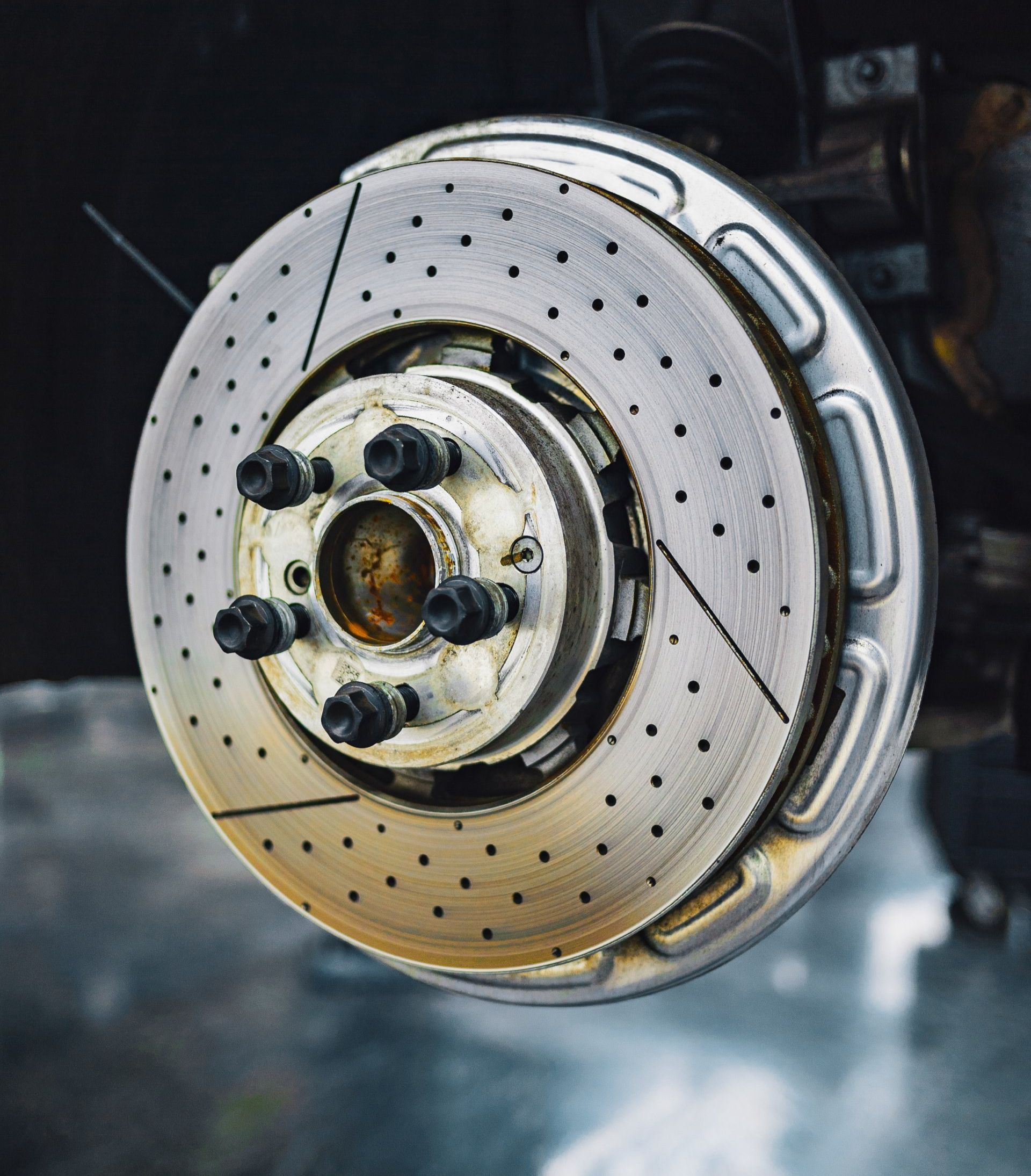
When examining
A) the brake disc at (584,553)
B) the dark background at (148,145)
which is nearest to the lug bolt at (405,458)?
the brake disc at (584,553)

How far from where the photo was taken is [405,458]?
54 centimetres

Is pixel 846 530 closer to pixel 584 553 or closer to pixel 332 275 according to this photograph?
pixel 584 553

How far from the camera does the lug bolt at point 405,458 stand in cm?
54

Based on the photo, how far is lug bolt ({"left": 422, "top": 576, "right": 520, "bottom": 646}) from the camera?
528mm

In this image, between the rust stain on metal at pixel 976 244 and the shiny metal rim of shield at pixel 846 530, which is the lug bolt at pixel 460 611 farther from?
the rust stain on metal at pixel 976 244

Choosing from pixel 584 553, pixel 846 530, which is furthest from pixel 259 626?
pixel 846 530

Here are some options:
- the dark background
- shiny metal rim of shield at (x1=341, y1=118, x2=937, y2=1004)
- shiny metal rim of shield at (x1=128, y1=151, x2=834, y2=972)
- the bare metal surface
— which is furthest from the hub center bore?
the dark background

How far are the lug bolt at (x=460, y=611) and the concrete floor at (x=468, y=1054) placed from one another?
22.8 inches

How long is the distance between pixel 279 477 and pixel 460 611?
0.14m

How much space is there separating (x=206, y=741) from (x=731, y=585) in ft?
1.31

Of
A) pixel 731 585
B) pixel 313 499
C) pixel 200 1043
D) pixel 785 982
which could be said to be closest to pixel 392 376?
pixel 313 499

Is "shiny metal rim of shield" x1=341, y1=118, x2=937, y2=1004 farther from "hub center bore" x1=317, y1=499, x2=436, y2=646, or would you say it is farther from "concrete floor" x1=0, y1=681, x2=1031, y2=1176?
"concrete floor" x1=0, y1=681, x2=1031, y2=1176

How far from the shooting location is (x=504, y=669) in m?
0.58

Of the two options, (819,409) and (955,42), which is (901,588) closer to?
(819,409)
